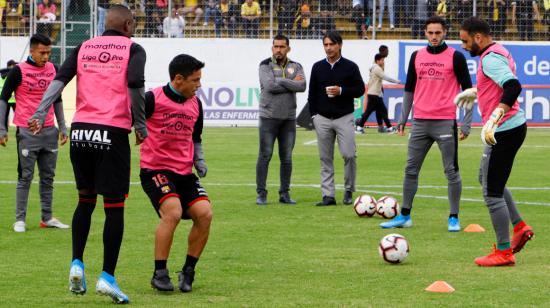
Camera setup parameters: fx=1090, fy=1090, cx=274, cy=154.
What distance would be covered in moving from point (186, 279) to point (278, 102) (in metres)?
6.94

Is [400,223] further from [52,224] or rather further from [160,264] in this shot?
[160,264]

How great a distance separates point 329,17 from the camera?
35.4 m

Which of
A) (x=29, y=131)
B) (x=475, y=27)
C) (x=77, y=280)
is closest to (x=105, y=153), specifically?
(x=77, y=280)

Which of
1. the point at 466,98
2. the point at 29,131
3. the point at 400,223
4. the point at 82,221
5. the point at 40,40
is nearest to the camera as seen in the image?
the point at 82,221

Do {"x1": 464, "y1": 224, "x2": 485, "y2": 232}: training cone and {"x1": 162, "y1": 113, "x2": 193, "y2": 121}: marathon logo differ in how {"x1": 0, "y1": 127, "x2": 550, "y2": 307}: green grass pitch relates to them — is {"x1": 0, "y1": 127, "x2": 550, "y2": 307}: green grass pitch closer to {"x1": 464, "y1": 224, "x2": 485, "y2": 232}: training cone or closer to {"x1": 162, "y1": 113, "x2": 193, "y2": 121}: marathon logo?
{"x1": 464, "y1": 224, "x2": 485, "y2": 232}: training cone

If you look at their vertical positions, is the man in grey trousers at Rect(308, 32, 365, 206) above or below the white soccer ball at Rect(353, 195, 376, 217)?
above

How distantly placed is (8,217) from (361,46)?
22.6 meters

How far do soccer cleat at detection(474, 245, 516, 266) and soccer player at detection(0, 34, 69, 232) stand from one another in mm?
4928

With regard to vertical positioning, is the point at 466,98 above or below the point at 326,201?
above

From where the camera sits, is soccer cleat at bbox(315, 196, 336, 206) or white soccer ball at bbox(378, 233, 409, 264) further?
soccer cleat at bbox(315, 196, 336, 206)

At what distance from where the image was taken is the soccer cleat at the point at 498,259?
9.67 metres

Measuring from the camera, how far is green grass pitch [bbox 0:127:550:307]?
8195 millimetres

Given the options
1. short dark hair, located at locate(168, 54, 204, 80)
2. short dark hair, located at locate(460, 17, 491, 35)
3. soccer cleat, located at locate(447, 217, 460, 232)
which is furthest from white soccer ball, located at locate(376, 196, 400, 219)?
short dark hair, located at locate(168, 54, 204, 80)

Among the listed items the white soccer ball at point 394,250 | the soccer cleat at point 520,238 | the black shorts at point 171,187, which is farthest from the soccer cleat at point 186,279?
the soccer cleat at point 520,238
